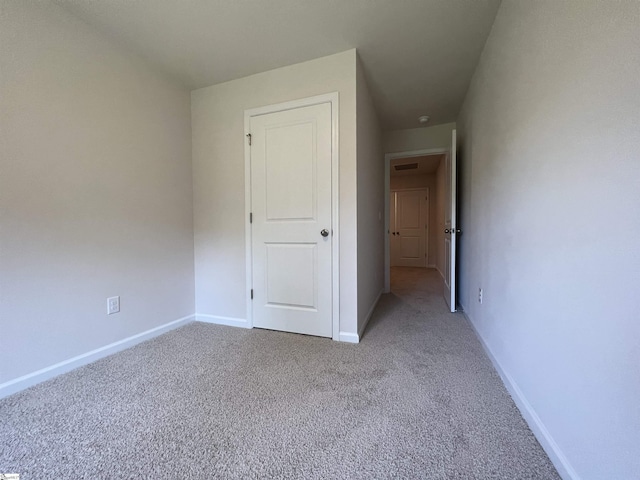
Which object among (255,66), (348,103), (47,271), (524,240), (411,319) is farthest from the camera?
(411,319)

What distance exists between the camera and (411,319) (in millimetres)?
2543

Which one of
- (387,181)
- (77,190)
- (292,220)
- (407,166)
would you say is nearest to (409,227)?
(407,166)

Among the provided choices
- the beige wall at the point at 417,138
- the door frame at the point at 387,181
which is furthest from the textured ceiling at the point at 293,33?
the door frame at the point at 387,181

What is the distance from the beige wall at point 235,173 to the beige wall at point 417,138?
185 centimetres

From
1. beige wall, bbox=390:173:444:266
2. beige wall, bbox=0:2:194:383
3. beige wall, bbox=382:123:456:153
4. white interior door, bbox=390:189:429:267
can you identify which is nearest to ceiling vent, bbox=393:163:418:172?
beige wall, bbox=390:173:444:266

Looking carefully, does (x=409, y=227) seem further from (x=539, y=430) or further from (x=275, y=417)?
(x=275, y=417)

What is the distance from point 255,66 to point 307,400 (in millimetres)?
2517

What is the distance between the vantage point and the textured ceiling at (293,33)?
1583 mm

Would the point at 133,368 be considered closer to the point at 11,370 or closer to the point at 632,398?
the point at 11,370

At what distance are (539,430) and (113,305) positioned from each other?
2592 mm

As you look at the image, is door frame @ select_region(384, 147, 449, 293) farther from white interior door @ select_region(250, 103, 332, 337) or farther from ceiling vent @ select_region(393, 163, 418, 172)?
white interior door @ select_region(250, 103, 332, 337)

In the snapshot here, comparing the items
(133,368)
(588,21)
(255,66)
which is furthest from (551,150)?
(133,368)

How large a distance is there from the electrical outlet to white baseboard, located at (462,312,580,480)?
2583mm

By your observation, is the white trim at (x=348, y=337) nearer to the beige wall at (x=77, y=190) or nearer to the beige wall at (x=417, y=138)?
the beige wall at (x=77, y=190)
